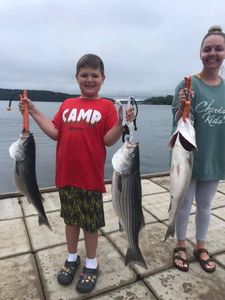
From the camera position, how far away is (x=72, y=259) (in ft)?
11.0

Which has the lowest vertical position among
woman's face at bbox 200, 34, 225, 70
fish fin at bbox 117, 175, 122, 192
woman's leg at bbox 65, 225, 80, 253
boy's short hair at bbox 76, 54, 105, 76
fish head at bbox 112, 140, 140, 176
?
woman's leg at bbox 65, 225, 80, 253

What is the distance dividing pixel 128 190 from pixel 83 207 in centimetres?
71

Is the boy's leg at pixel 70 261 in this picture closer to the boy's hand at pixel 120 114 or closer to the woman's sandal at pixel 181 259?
the woman's sandal at pixel 181 259

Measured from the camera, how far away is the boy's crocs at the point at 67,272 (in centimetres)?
315

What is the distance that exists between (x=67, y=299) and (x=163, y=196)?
3018 millimetres

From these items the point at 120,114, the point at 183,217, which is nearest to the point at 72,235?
the point at 183,217

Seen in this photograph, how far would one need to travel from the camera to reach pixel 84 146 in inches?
117

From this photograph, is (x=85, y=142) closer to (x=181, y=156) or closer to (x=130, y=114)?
(x=130, y=114)

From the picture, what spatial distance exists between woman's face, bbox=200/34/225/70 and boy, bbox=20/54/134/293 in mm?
1025

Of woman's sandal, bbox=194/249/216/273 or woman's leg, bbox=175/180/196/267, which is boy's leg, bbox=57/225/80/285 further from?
woman's sandal, bbox=194/249/216/273

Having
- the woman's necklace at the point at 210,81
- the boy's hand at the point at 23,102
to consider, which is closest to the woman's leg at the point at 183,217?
the woman's necklace at the point at 210,81

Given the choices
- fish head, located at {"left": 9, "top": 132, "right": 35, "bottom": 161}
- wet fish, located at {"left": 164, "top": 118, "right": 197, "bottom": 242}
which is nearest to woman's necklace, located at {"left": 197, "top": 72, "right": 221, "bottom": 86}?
wet fish, located at {"left": 164, "top": 118, "right": 197, "bottom": 242}

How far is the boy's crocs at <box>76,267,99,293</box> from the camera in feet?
9.98

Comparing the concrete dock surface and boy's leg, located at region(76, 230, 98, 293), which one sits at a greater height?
boy's leg, located at region(76, 230, 98, 293)
